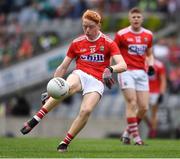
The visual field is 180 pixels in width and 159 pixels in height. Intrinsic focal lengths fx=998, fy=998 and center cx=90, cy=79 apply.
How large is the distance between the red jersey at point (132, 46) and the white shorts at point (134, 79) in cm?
11

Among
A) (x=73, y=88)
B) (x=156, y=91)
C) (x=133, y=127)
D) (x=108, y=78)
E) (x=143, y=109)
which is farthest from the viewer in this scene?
(x=156, y=91)

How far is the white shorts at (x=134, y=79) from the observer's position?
18.7 metres

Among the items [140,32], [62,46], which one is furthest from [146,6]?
[140,32]

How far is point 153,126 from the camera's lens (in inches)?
922

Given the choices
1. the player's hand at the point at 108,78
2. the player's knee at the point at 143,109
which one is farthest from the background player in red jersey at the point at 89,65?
the player's knee at the point at 143,109

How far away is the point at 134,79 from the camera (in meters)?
18.9

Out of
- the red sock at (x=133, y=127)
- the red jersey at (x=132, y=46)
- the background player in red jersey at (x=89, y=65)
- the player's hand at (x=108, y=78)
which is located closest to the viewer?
the player's hand at (x=108, y=78)

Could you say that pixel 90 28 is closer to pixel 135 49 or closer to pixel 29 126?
pixel 29 126

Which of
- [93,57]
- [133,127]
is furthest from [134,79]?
[93,57]

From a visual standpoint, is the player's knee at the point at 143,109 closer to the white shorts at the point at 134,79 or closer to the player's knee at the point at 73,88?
the white shorts at the point at 134,79

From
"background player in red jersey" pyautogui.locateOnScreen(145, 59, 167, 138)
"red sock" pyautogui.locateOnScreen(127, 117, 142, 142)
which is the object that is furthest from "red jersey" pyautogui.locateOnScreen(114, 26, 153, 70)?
"background player in red jersey" pyautogui.locateOnScreen(145, 59, 167, 138)

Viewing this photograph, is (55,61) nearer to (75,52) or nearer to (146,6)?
(146,6)

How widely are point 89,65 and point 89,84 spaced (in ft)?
1.15

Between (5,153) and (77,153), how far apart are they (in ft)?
3.64
